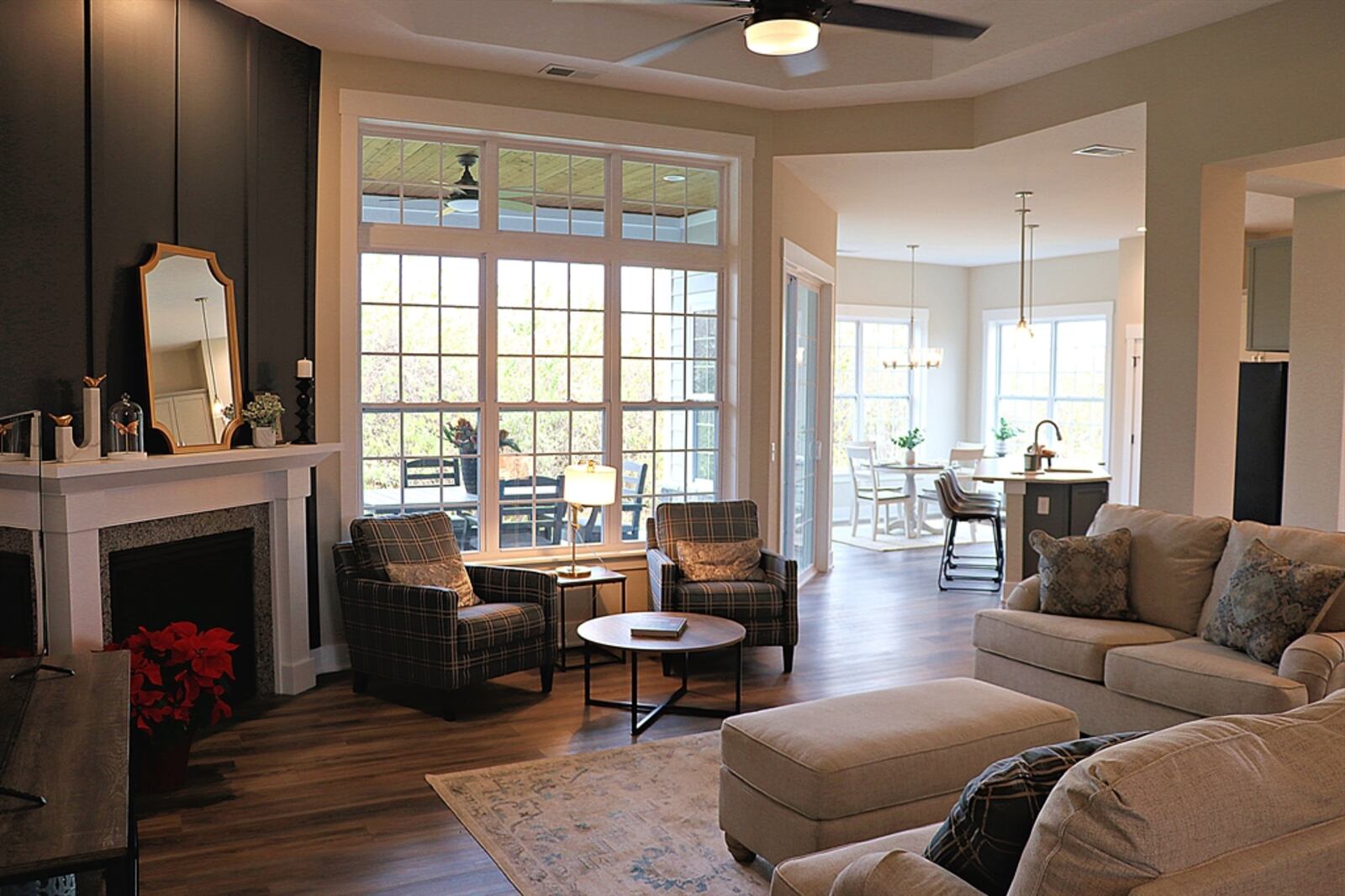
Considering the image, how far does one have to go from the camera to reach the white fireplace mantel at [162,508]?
12.9ft

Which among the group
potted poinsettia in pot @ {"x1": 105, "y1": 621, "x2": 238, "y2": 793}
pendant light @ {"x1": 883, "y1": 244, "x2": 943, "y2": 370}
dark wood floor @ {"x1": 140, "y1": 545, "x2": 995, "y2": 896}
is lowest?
dark wood floor @ {"x1": 140, "y1": 545, "x2": 995, "y2": 896}

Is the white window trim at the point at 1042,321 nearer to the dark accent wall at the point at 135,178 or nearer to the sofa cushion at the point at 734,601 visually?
the sofa cushion at the point at 734,601

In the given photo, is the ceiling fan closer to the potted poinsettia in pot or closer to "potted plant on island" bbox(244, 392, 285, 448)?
"potted plant on island" bbox(244, 392, 285, 448)

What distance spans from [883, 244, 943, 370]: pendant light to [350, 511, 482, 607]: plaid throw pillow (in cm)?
734

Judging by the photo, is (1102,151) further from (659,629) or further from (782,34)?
(659,629)

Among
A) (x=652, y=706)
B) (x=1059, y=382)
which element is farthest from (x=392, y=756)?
(x=1059, y=382)

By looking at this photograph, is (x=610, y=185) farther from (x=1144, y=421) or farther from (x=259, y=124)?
(x=1144, y=421)

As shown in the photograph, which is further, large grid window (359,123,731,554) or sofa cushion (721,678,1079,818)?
large grid window (359,123,731,554)

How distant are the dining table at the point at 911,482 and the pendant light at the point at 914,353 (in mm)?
1213

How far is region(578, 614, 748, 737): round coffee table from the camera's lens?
4.61 metres

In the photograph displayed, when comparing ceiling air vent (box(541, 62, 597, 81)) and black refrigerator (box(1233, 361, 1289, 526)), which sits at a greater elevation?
ceiling air vent (box(541, 62, 597, 81))

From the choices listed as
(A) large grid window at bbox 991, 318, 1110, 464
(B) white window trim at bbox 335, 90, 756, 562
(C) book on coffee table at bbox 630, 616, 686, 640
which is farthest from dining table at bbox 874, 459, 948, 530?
(C) book on coffee table at bbox 630, 616, 686, 640

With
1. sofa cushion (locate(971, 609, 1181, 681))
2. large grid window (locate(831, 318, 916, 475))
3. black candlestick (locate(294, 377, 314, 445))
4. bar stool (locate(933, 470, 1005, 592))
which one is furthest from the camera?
large grid window (locate(831, 318, 916, 475))

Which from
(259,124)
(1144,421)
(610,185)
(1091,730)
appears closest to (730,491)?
(610,185)
